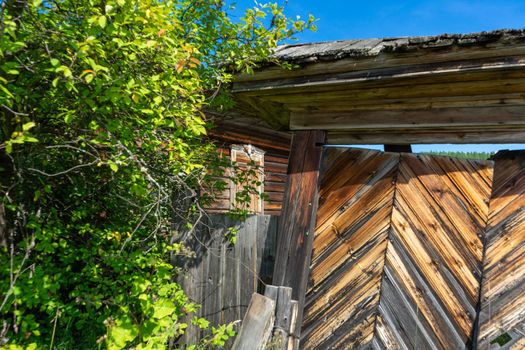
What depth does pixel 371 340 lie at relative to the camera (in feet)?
10.0

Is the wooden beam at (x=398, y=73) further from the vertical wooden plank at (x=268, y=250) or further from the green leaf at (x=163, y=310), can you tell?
the green leaf at (x=163, y=310)

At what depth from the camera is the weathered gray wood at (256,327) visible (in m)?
2.60

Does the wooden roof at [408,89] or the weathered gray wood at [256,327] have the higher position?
the wooden roof at [408,89]

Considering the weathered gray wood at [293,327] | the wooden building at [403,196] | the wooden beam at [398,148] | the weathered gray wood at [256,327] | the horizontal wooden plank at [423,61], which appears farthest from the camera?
the wooden beam at [398,148]

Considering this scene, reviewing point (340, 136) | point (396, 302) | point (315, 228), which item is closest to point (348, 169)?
point (340, 136)

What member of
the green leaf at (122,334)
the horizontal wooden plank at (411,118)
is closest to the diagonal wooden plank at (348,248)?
the horizontal wooden plank at (411,118)

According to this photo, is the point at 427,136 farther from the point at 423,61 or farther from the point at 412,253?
the point at 412,253

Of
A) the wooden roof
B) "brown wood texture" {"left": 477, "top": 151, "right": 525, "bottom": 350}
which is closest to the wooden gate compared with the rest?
"brown wood texture" {"left": 477, "top": 151, "right": 525, "bottom": 350}

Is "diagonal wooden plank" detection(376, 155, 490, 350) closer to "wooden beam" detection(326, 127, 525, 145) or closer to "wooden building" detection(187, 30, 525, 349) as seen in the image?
"wooden building" detection(187, 30, 525, 349)

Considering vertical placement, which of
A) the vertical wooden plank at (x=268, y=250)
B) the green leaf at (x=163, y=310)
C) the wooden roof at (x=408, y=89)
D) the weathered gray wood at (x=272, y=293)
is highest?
the wooden roof at (x=408, y=89)

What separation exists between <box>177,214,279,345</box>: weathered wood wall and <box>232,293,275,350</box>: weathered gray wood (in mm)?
1114

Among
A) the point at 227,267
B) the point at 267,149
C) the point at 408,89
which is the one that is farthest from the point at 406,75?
the point at 267,149

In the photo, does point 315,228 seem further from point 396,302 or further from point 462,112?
point 462,112

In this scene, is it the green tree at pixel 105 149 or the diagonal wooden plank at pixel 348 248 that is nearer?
the green tree at pixel 105 149
